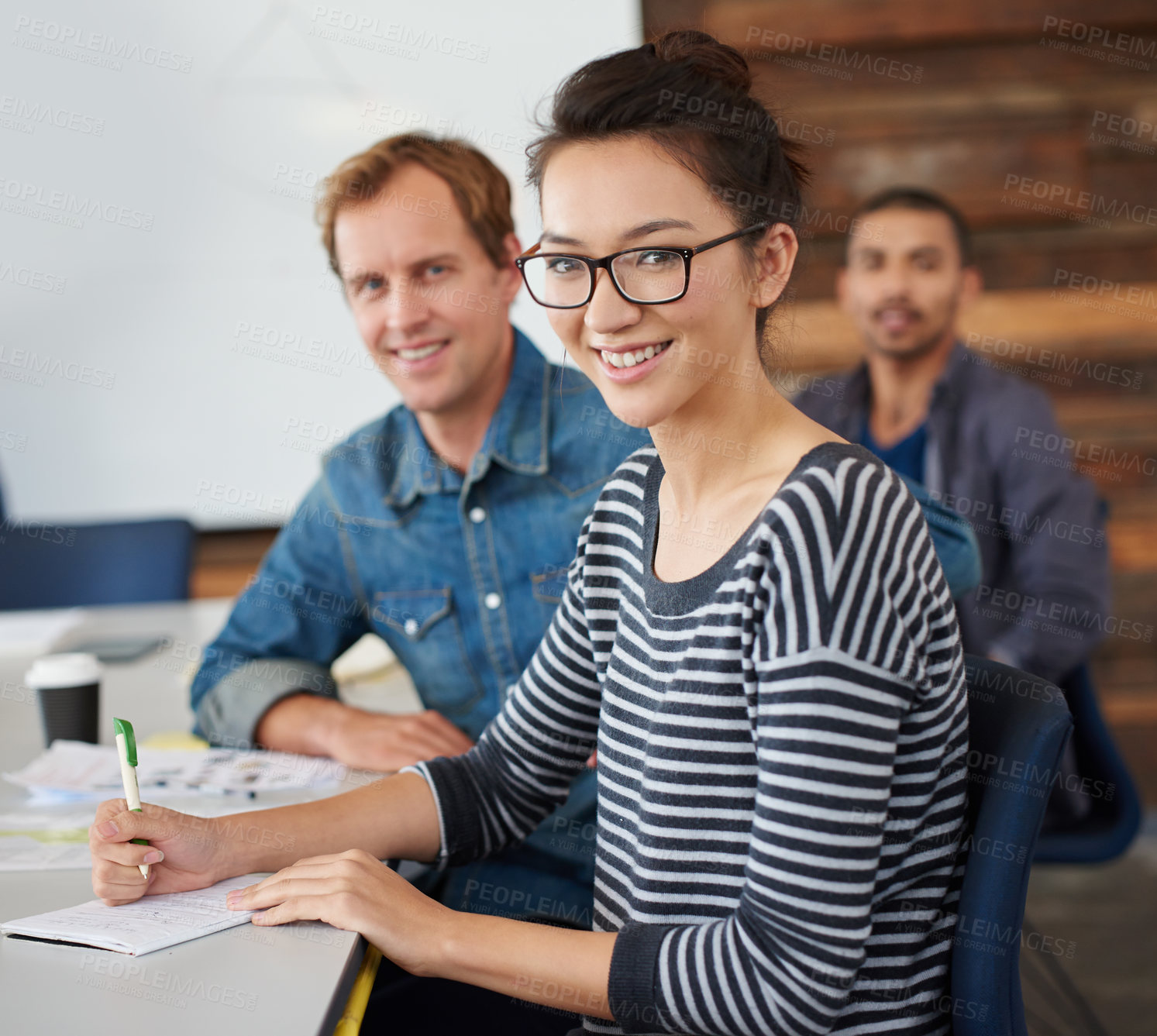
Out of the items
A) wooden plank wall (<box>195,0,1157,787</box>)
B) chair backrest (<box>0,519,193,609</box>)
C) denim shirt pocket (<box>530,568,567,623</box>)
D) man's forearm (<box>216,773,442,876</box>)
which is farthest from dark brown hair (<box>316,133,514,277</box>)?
wooden plank wall (<box>195,0,1157,787</box>)

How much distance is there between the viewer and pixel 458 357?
155cm

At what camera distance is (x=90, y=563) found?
2553mm

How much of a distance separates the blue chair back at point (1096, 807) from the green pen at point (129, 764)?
1.40m

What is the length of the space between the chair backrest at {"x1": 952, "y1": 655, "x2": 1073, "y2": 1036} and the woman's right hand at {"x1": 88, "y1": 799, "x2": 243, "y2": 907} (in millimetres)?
627

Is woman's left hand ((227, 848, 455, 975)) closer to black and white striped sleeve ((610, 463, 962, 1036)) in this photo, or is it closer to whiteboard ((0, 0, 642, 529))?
black and white striped sleeve ((610, 463, 962, 1036))

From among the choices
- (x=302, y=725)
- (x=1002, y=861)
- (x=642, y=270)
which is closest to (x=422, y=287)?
(x=302, y=725)

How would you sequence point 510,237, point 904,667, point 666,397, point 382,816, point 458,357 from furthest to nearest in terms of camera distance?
point 510,237 → point 458,357 → point 382,816 → point 666,397 → point 904,667

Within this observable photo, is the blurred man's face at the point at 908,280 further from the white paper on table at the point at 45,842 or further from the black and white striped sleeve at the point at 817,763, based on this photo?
the white paper on table at the point at 45,842

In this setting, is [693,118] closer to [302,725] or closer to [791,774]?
[791,774]

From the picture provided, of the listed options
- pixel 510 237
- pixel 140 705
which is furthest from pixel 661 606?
pixel 140 705

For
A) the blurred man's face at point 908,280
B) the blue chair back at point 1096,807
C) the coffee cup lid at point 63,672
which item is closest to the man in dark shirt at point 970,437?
the blurred man's face at point 908,280

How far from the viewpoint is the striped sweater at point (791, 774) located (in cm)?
78

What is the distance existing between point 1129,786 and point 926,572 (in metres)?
1.22

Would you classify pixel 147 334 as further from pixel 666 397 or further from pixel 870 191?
pixel 666 397
